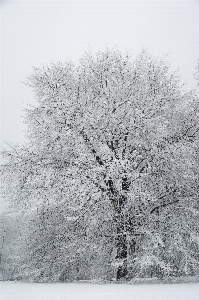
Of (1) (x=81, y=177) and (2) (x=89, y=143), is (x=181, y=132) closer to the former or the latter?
(2) (x=89, y=143)

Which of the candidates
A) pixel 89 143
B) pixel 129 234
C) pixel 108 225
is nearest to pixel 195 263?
pixel 129 234

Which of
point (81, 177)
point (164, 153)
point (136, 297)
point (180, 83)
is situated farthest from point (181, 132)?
point (136, 297)

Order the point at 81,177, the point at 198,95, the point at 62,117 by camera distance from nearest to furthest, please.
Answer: the point at 81,177 < the point at 62,117 < the point at 198,95

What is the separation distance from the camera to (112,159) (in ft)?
46.4

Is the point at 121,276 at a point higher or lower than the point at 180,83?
lower

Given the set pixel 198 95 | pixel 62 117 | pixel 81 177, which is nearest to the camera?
pixel 81 177

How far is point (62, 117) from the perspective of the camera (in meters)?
14.4

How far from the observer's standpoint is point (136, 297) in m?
8.42

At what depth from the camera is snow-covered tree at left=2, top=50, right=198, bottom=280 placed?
13469 millimetres

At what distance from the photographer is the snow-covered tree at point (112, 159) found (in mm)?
13469

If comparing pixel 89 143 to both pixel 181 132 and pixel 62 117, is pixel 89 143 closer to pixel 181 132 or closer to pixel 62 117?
pixel 62 117

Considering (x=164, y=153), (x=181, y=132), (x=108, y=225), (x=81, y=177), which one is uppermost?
(x=181, y=132)

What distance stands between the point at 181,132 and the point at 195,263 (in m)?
5.53

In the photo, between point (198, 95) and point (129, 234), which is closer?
point (129, 234)
